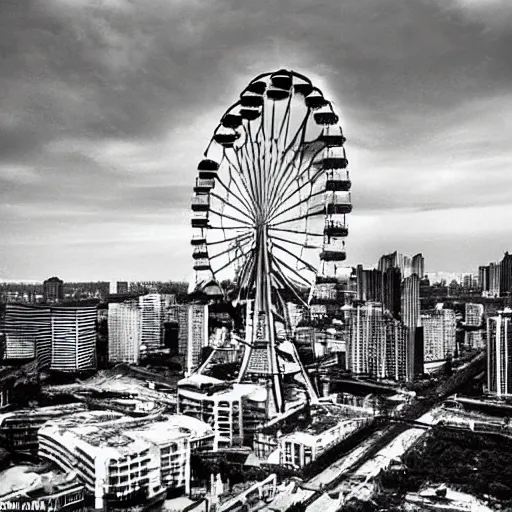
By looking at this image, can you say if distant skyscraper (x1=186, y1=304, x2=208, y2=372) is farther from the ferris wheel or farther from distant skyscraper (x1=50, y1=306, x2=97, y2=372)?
distant skyscraper (x1=50, y1=306, x2=97, y2=372)

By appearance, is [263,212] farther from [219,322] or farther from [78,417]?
[78,417]

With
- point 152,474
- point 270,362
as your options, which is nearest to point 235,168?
point 270,362

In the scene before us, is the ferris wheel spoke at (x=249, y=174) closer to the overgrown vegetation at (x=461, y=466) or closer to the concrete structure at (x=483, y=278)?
the concrete structure at (x=483, y=278)

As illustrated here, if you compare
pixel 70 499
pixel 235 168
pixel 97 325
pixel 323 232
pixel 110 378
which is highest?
pixel 235 168

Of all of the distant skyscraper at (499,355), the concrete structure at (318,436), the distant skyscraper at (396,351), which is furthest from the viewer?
the distant skyscraper at (396,351)

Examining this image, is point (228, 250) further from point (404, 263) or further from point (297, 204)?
point (404, 263)

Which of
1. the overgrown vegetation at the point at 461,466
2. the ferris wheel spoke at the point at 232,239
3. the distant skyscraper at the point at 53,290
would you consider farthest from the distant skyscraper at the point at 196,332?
the overgrown vegetation at the point at 461,466
